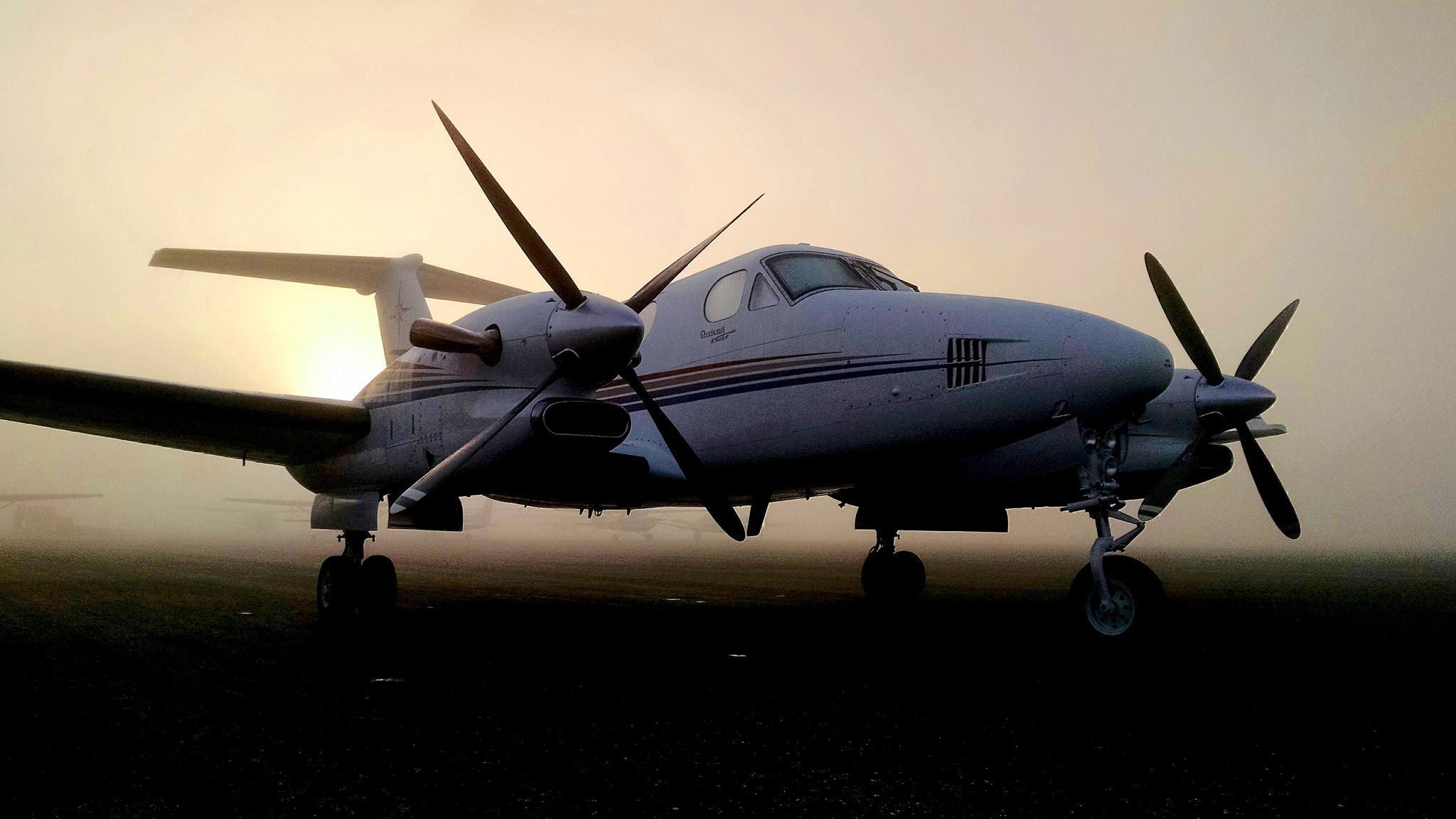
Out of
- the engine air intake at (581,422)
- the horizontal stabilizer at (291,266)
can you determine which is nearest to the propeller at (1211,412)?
the engine air intake at (581,422)

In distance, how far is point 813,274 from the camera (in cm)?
879

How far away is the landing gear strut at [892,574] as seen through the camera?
11.8m

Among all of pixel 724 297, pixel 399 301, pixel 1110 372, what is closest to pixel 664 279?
pixel 724 297

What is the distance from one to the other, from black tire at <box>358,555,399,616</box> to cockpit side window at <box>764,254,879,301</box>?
5483mm

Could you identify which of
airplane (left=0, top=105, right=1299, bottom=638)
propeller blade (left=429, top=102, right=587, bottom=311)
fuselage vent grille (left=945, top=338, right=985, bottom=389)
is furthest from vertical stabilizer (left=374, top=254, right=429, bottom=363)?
fuselage vent grille (left=945, top=338, right=985, bottom=389)

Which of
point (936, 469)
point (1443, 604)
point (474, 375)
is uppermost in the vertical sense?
point (474, 375)

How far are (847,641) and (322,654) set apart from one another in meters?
4.92

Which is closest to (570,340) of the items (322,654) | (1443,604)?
(322,654)

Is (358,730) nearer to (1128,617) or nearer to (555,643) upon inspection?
(555,643)

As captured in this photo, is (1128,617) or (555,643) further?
(555,643)

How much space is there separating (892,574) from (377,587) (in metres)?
6.84

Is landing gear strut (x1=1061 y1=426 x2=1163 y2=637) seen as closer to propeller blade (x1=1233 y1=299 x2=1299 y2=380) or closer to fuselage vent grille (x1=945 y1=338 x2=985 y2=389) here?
fuselage vent grille (x1=945 y1=338 x2=985 y2=389)

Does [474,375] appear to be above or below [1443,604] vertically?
above

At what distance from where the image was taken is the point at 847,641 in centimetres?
821
